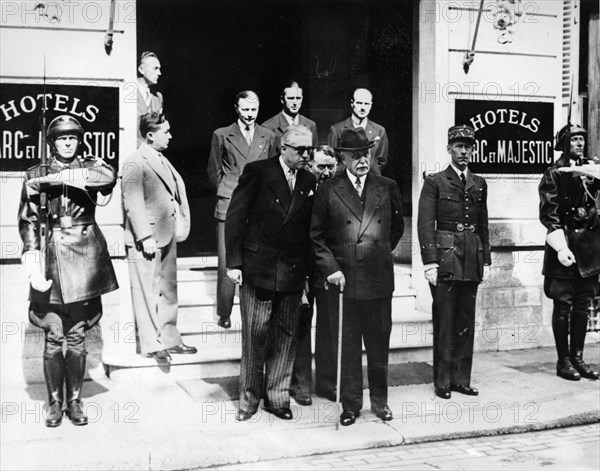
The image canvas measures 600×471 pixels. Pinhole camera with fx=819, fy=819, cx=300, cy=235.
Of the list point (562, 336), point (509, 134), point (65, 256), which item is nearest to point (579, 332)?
point (562, 336)

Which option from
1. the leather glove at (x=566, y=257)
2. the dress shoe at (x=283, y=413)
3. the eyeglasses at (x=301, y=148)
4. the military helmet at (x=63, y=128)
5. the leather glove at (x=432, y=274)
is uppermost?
the military helmet at (x=63, y=128)

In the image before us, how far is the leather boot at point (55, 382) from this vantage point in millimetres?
6016

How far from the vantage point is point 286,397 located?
20.6ft

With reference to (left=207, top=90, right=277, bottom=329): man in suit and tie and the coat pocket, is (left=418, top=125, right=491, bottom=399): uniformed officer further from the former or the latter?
(left=207, top=90, right=277, bottom=329): man in suit and tie

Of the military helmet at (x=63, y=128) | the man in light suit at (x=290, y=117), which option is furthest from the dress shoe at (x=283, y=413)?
the man in light suit at (x=290, y=117)

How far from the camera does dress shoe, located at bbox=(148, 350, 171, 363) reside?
7.13 meters

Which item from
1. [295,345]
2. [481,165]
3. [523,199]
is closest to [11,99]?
[295,345]

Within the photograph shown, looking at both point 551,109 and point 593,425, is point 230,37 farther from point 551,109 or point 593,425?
point 593,425

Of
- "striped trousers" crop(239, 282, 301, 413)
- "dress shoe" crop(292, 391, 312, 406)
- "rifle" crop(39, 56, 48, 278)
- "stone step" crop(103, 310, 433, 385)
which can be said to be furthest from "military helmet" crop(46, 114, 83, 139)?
"dress shoe" crop(292, 391, 312, 406)

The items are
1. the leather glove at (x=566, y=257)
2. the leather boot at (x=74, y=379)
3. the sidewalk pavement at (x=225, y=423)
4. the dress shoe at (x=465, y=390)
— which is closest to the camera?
the sidewalk pavement at (x=225, y=423)

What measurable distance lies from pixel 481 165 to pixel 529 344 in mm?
2096

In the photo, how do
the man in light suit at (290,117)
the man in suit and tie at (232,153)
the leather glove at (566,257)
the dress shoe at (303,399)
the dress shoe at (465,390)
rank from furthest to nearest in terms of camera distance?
1. the man in light suit at (290,117)
2. the man in suit and tie at (232,153)
3. the leather glove at (566,257)
4. the dress shoe at (465,390)
5. the dress shoe at (303,399)

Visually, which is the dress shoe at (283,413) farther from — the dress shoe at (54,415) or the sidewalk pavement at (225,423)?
the dress shoe at (54,415)

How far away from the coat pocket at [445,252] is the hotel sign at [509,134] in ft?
7.25
